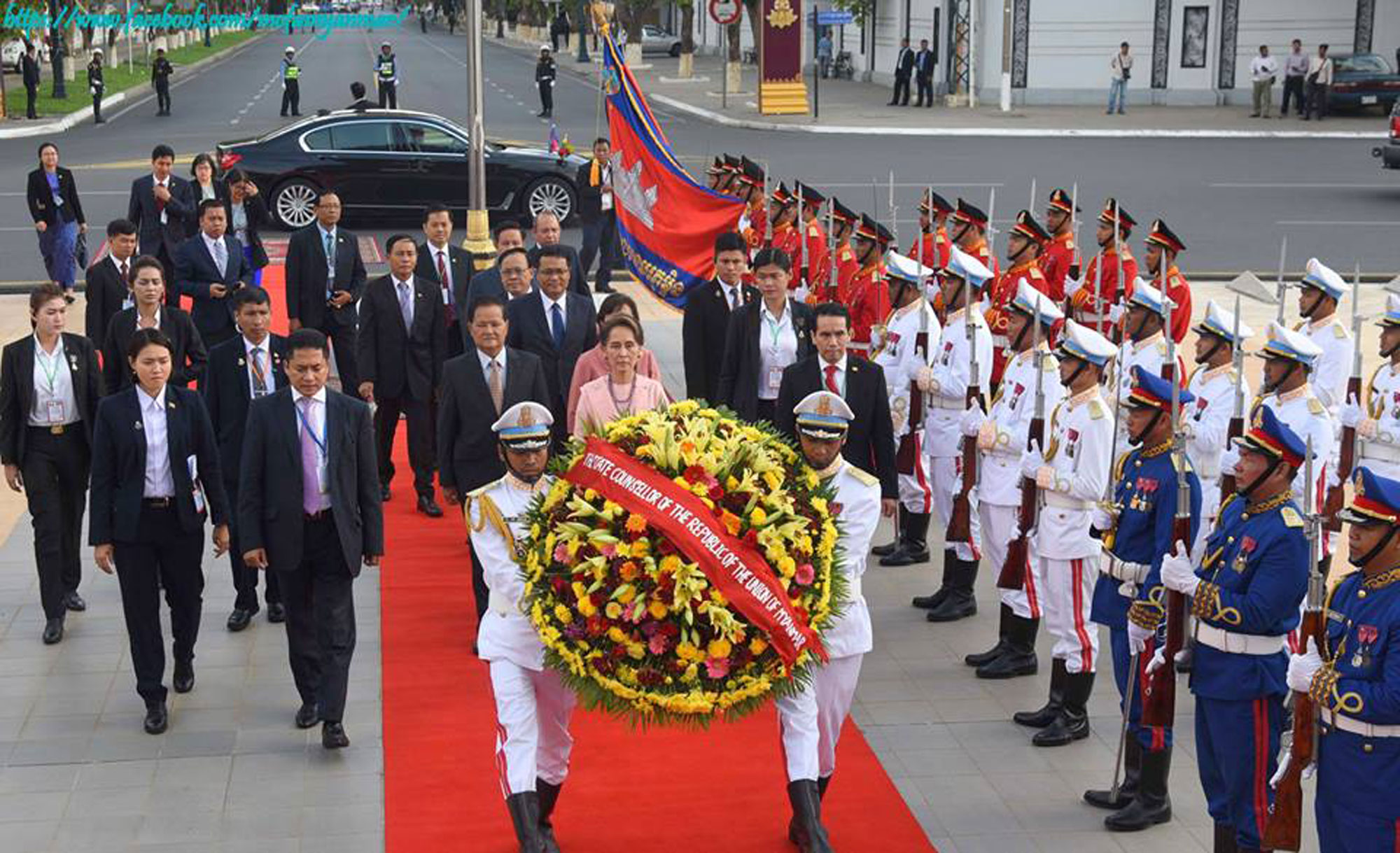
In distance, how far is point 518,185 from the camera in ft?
79.7

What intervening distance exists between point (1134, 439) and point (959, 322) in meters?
2.73

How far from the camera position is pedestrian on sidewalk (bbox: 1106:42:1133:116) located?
42.5 meters

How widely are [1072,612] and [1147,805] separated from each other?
110 centimetres

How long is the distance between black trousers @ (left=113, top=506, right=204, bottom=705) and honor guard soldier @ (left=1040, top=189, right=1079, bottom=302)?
7.07 m

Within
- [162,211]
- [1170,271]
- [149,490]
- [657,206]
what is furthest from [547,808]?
[162,211]

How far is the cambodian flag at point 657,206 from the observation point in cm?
1520

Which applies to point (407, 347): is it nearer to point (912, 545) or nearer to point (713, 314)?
point (713, 314)

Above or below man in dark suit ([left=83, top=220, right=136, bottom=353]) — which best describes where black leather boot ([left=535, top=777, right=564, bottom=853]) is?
below

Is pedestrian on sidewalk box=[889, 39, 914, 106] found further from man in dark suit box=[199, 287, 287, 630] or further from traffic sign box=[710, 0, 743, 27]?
man in dark suit box=[199, 287, 287, 630]

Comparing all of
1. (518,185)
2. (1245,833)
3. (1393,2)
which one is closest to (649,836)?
(1245,833)

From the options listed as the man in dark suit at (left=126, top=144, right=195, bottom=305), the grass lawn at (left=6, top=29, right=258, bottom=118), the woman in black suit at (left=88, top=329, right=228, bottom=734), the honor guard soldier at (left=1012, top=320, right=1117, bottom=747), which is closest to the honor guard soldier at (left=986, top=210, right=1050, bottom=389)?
the honor guard soldier at (left=1012, top=320, right=1117, bottom=747)

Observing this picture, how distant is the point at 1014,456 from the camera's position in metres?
8.95

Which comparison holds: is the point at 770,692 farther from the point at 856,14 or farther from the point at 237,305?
the point at 856,14

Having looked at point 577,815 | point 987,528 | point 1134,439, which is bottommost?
point 577,815
